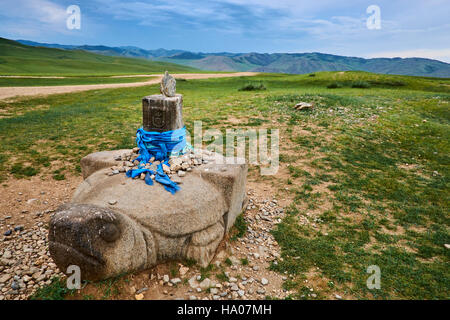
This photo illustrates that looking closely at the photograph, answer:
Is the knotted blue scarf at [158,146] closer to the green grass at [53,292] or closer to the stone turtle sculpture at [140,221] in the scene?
the stone turtle sculpture at [140,221]

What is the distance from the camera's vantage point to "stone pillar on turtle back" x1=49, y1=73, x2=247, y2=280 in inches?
158

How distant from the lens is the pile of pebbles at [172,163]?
6.05m

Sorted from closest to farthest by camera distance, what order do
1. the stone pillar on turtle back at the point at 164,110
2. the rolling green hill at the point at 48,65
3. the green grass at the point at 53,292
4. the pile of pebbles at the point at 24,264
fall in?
the green grass at the point at 53,292 → the pile of pebbles at the point at 24,264 → the stone pillar on turtle back at the point at 164,110 → the rolling green hill at the point at 48,65

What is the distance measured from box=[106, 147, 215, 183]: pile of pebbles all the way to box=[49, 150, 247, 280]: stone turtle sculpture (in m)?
0.18

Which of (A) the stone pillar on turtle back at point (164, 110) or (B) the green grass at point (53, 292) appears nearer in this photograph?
(B) the green grass at point (53, 292)

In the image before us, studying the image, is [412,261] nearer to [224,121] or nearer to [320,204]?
[320,204]

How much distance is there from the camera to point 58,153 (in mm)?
11539

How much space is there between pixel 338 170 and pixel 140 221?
8.74 m

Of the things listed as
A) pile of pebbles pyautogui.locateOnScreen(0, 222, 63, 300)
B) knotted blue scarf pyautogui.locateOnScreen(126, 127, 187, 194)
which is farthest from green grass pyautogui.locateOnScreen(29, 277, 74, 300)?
knotted blue scarf pyautogui.locateOnScreen(126, 127, 187, 194)

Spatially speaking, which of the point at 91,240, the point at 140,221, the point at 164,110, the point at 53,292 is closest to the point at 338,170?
the point at 164,110

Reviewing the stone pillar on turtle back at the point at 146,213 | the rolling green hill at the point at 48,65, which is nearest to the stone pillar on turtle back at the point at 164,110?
the stone pillar on turtle back at the point at 146,213

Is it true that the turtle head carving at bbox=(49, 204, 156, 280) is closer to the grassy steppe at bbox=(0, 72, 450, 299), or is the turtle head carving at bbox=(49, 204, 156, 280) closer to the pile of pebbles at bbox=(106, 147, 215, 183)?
the pile of pebbles at bbox=(106, 147, 215, 183)

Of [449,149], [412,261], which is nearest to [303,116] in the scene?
[449,149]

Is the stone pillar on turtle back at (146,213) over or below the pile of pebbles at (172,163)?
below
